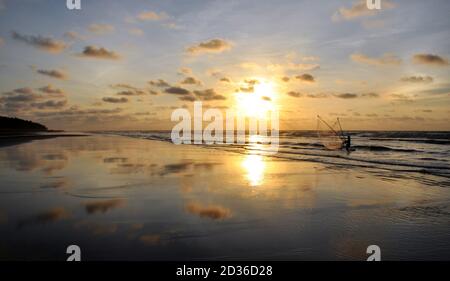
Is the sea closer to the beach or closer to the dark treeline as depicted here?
the beach

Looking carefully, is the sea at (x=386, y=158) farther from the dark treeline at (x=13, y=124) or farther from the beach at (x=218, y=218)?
the dark treeline at (x=13, y=124)

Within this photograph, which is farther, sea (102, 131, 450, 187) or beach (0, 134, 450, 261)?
sea (102, 131, 450, 187)

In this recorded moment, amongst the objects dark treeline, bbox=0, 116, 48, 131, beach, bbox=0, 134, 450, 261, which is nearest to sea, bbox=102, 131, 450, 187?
beach, bbox=0, 134, 450, 261

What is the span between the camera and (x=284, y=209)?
31.1 feet

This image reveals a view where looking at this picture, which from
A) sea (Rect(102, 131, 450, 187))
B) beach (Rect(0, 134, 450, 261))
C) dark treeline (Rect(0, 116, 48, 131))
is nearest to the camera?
beach (Rect(0, 134, 450, 261))

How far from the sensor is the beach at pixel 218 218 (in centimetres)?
619

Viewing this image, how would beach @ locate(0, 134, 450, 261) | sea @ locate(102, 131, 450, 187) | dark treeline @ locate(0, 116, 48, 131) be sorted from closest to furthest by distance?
beach @ locate(0, 134, 450, 261), sea @ locate(102, 131, 450, 187), dark treeline @ locate(0, 116, 48, 131)

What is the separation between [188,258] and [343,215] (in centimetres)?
494

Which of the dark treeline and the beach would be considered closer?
the beach

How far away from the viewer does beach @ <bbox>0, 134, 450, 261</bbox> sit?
6.19 metres

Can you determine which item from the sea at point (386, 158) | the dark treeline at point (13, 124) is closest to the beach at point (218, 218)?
the sea at point (386, 158)
